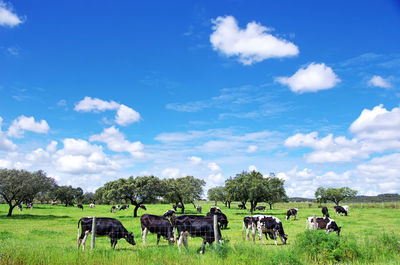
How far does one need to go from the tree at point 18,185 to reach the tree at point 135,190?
443 inches

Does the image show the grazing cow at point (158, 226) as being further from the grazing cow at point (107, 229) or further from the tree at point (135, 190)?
the tree at point (135, 190)

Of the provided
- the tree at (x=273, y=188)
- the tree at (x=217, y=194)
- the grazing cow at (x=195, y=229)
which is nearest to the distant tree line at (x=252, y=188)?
the tree at (x=273, y=188)

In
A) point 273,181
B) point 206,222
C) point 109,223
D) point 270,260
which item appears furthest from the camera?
point 273,181

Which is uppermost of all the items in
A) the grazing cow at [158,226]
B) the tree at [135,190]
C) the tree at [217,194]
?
the tree at [135,190]

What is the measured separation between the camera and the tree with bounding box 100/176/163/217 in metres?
42.3

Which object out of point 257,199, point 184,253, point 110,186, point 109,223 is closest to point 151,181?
point 110,186

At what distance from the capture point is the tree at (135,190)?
42.3 metres

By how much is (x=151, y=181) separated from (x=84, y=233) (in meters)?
30.6

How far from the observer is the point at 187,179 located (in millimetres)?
69562

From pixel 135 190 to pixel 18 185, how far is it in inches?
716

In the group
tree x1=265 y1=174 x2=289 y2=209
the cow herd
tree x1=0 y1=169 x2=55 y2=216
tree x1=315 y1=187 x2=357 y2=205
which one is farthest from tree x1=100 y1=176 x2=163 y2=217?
tree x1=315 y1=187 x2=357 y2=205

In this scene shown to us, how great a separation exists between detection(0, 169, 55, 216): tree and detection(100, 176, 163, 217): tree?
443 inches

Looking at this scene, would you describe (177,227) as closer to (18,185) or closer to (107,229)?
(107,229)

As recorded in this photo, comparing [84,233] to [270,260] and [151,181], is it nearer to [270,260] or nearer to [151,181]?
[270,260]
